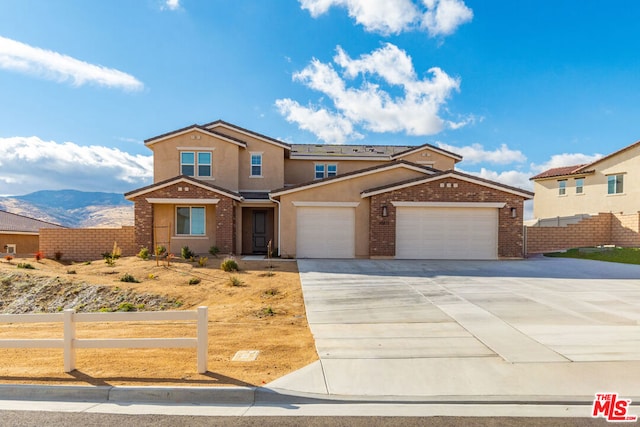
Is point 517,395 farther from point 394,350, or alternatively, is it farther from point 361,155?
point 361,155

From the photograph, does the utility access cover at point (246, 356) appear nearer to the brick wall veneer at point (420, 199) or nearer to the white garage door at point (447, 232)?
the brick wall veneer at point (420, 199)

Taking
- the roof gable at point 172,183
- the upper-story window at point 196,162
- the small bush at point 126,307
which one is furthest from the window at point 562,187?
the small bush at point 126,307

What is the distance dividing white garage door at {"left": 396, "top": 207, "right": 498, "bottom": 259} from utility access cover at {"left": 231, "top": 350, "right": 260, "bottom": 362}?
12.9m

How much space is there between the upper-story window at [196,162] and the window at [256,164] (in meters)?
2.47

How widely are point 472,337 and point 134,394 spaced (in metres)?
5.65

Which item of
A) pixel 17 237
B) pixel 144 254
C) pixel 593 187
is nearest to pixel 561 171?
pixel 593 187

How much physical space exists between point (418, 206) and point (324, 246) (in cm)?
493

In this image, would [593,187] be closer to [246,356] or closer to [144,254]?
[144,254]

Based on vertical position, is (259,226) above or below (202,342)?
above

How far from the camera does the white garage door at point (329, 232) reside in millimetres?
18641

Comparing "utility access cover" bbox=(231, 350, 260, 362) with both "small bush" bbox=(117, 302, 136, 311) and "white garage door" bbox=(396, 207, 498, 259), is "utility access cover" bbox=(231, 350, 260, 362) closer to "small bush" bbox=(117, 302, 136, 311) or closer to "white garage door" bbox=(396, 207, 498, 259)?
"small bush" bbox=(117, 302, 136, 311)

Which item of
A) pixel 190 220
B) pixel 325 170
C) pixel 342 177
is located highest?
pixel 325 170

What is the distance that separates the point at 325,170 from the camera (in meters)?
24.6

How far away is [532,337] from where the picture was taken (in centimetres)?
702
